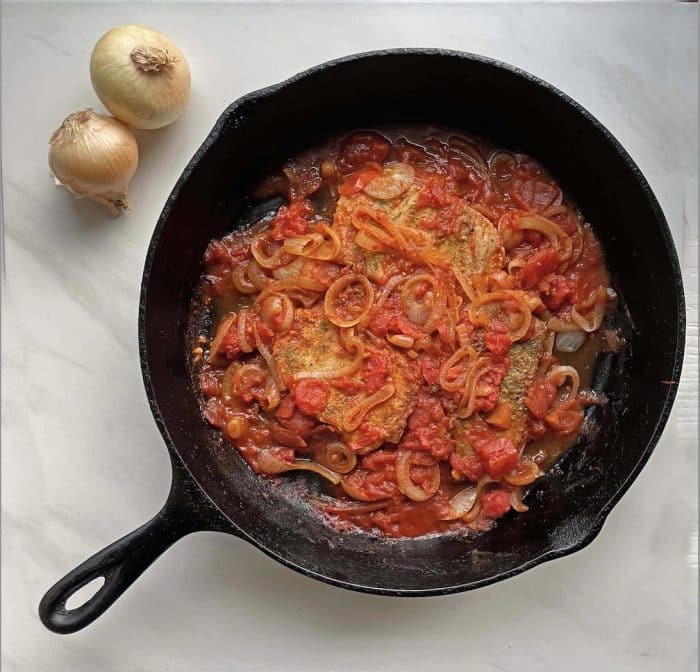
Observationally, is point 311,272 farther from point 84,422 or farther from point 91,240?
point 84,422

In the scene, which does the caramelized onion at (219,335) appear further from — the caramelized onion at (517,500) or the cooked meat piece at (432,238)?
the caramelized onion at (517,500)

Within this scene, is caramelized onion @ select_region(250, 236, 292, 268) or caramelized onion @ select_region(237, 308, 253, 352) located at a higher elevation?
caramelized onion @ select_region(250, 236, 292, 268)

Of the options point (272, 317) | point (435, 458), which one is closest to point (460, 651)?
point (435, 458)

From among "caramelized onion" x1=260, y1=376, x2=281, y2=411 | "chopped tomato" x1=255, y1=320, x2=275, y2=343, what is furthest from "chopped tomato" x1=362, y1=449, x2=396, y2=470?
"chopped tomato" x1=255, y1=320, x2=275, y2=343

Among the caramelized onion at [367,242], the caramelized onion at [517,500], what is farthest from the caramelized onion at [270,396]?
the caramelized onion at [517,500]

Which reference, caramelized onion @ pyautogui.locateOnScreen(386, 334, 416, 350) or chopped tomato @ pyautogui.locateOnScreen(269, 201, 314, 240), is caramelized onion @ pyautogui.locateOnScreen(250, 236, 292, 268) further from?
caramelized onion @ pyautogui.locateOnScreen(386, 334, 416, 350)
